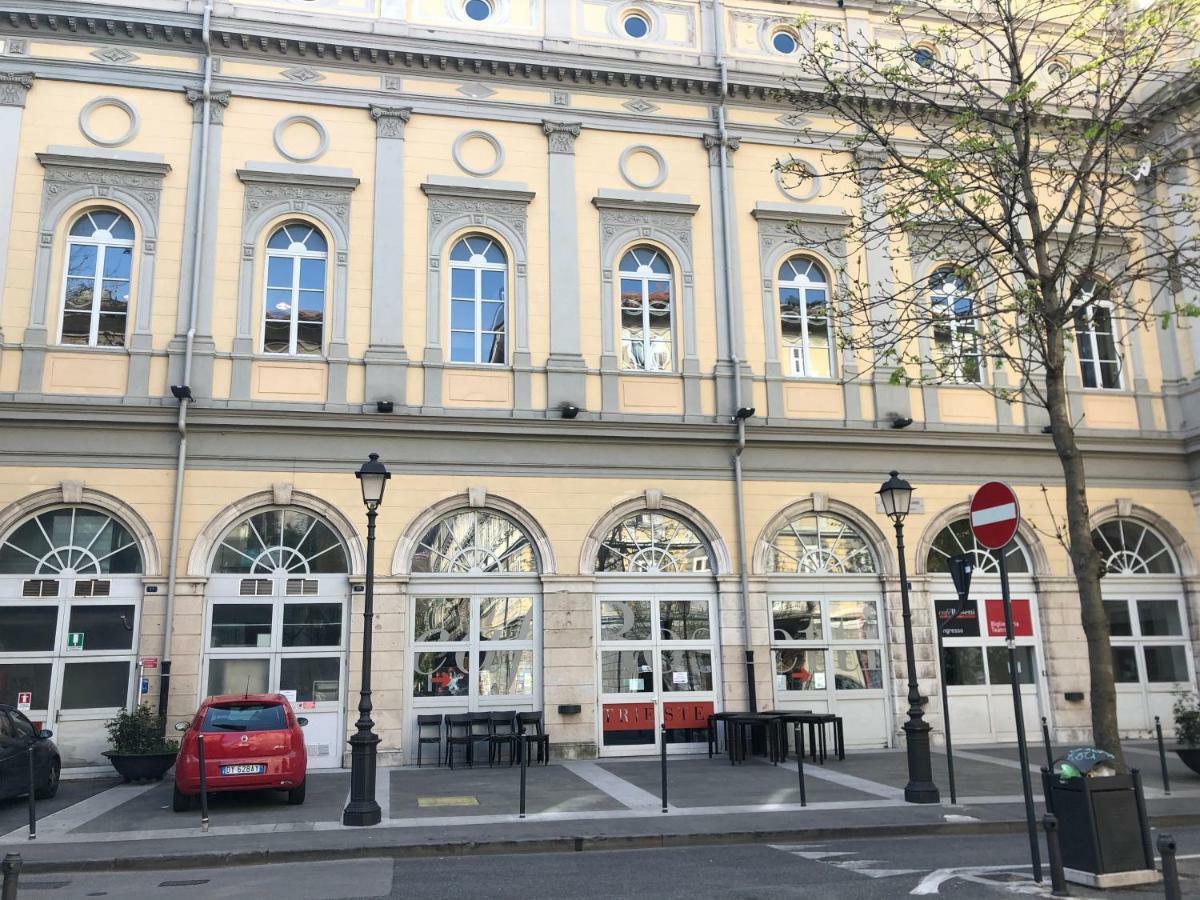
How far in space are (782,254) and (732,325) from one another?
193 centimetres

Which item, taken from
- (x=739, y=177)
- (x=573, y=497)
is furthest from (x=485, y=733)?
(x=739, y=177)

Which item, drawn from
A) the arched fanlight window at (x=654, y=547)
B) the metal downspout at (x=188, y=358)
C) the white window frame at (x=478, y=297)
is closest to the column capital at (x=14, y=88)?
the metal downspout at (x=188, y=358)

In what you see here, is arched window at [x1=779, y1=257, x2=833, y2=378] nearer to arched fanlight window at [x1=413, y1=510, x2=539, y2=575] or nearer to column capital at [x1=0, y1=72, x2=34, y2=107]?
arched fanlight window at [x1=413, y1=510, x2=539, y2=575]

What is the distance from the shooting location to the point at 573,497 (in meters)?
17.7

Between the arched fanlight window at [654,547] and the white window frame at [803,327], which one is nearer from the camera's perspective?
the arched fanlight window at [654,547]

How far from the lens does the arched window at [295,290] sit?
17469 mm

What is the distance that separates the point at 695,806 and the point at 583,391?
807 cm

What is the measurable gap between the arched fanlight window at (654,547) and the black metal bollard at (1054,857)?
33.9 ft

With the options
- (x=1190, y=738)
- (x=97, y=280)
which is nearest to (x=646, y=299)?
(x=97, y=280)

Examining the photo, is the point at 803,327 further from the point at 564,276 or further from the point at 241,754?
the point at 241,754

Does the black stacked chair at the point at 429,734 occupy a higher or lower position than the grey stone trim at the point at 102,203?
lower

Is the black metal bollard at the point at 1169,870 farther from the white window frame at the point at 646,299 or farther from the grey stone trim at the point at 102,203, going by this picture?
the grey stone trim at the point at 102,203

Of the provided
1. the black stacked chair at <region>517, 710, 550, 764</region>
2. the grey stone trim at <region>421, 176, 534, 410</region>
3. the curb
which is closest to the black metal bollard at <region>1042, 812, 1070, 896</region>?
the curb

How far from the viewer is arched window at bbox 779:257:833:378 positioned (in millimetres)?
19328
